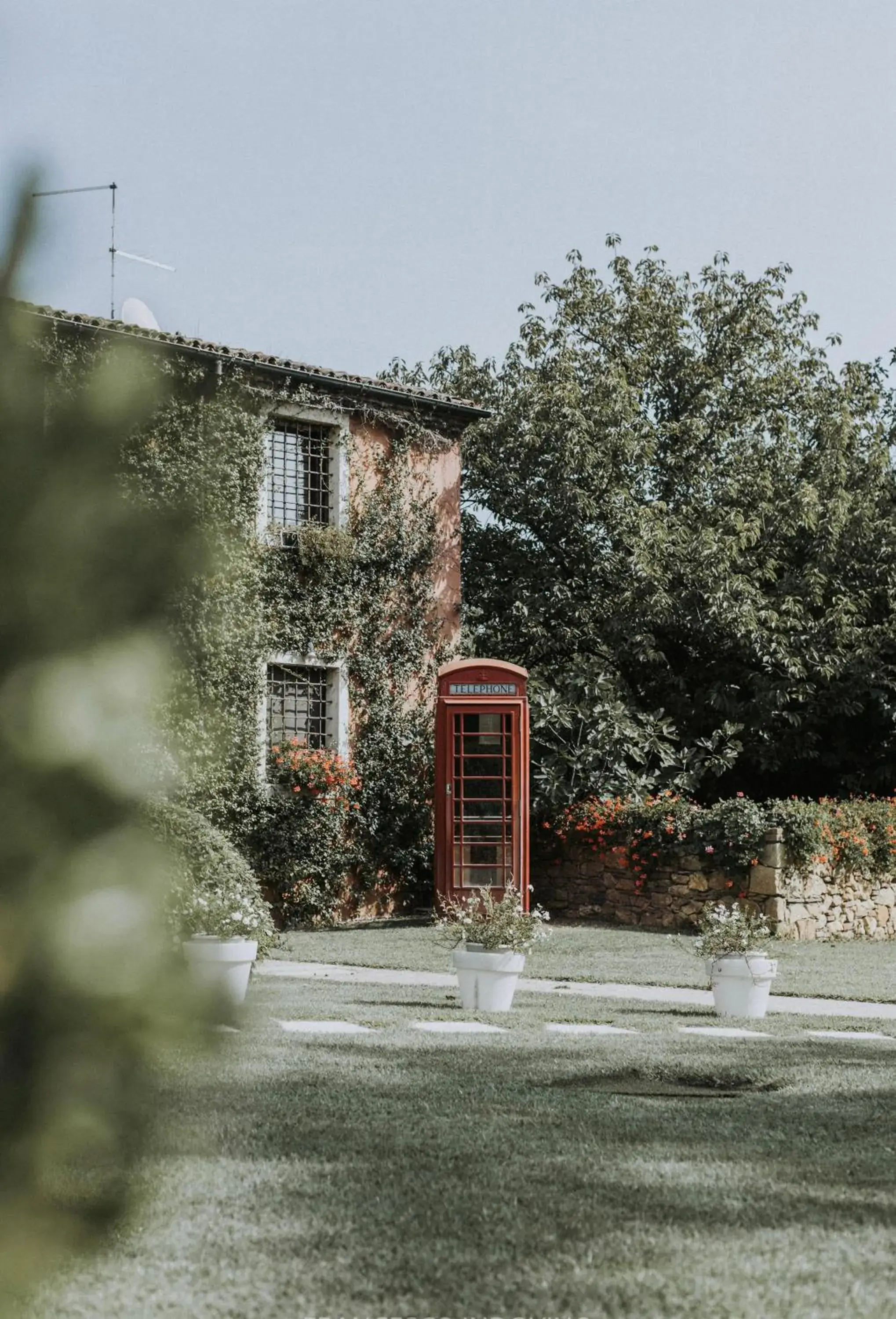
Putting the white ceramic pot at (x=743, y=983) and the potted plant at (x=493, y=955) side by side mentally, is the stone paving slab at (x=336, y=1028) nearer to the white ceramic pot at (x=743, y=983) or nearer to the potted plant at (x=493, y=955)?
the potted plant at (x=493, y=955)

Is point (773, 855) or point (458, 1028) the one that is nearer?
point (458, 1028)

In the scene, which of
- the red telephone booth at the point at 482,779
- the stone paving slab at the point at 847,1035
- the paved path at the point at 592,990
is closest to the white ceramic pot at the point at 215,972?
the stone paving slab at the point at 847,1035

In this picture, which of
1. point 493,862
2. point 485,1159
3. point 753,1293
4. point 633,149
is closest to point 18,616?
point 753,1293

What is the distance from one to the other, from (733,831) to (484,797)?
9.64ft

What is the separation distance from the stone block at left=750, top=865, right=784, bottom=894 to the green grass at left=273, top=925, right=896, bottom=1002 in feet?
1.95

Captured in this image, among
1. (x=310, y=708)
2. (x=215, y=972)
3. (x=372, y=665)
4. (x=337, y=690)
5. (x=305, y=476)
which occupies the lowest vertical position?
(x=215, y=972)

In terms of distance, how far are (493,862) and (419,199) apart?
1468 cm

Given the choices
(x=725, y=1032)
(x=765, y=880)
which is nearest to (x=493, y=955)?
(x=725, y=1032)

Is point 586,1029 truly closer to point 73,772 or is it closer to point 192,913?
point 192,913

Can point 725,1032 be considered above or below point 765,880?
below

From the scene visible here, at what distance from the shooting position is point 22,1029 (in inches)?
31.5

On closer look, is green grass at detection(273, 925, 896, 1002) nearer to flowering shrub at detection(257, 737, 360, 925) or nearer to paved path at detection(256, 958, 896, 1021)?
paved path at detection(256, 958, 896, 1021)

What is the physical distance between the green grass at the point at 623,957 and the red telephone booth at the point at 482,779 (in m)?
0.90

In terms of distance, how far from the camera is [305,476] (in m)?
17.5
